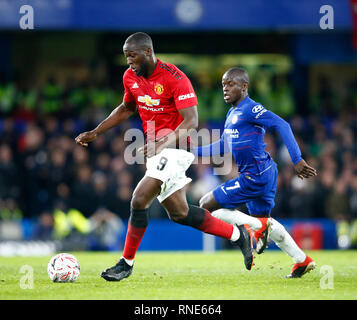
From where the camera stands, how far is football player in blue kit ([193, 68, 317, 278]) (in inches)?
286

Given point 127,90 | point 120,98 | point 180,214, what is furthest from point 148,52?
point 120,98

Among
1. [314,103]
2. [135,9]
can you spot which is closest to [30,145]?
[135,9]

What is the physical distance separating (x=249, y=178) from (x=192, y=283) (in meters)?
1.30

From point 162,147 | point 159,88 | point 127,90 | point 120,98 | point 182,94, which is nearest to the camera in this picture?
point 162,147

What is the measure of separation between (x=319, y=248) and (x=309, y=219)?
641mm

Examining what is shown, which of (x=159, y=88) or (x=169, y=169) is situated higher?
(x=159, y=88)

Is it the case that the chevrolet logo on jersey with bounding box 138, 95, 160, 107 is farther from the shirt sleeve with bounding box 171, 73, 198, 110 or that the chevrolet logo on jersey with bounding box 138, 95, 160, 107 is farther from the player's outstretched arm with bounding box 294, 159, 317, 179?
the player's outstretched arm with bounding box 294, 159, 317, 179

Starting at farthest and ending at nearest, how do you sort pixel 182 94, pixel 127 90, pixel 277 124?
pixel 127 90, pixel 277 124, pixel 182 94

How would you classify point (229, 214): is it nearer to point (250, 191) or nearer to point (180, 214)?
point (250, 191)

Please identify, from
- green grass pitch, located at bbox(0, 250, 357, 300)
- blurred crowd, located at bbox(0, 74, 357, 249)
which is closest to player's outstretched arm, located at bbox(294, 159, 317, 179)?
green grass pitch, located at bbox(0, 250, 357, 300)

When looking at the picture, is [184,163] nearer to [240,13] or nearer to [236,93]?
[236,93]

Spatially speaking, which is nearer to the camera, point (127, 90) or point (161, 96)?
point (161, 96)

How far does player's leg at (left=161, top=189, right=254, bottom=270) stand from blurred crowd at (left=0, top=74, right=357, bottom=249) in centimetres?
Answer: 646

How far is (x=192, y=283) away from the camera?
22.2 feet
